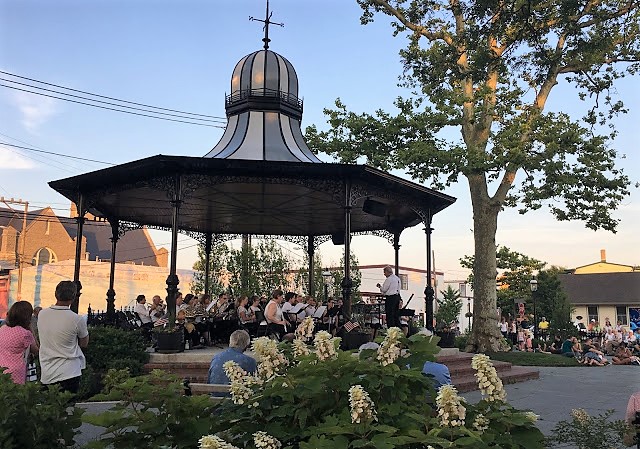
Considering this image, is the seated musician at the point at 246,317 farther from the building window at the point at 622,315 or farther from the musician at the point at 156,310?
the building window at the point at 622,315

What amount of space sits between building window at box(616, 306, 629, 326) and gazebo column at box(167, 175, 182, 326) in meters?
51.0

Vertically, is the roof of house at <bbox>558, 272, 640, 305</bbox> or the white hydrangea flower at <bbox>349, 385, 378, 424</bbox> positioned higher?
the roof of house at <bbox>558, 272, 640, 305</bbox>

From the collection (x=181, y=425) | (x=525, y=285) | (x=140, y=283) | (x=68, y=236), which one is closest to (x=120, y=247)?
(x=68, y=236)

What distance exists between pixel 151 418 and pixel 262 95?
1382cm

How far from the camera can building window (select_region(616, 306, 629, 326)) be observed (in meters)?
51.5

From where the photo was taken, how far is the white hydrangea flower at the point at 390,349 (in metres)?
2.96

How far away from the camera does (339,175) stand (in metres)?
12.7

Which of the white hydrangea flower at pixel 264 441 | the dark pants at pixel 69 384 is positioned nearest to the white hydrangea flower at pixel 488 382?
the white hydrangea flower at pixel 264 441

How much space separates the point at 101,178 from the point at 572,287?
177ft

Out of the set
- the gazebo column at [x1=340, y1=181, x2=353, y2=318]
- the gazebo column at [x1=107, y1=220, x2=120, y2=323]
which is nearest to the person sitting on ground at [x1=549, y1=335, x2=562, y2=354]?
the gazebo column at [x1=340, y1=181, x2=353, y2=318]

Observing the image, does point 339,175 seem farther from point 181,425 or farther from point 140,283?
point 140,283

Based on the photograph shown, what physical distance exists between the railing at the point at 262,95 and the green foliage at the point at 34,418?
514 inches

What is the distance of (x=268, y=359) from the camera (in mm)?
3115

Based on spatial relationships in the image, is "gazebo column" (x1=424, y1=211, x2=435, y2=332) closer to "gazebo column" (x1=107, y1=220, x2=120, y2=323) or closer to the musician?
the musician
